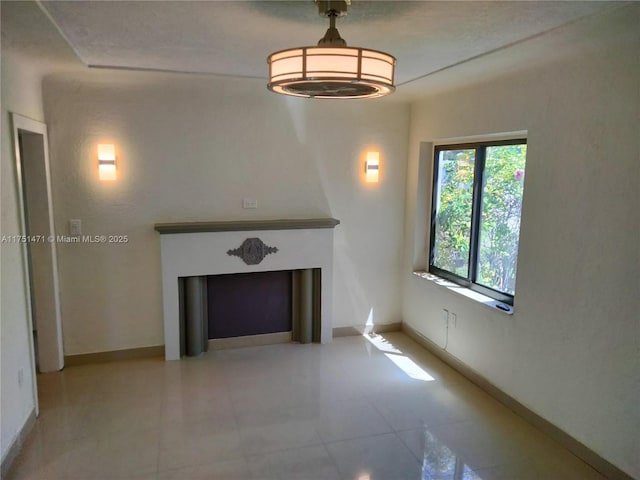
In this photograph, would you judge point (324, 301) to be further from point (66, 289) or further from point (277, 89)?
point (277, 89)

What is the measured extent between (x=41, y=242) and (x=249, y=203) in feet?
5.67

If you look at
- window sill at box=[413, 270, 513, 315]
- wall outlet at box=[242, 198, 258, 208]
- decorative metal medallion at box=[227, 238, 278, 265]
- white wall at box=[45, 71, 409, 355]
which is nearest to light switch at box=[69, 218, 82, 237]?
white wall at box=[45, 71, 409, 355]

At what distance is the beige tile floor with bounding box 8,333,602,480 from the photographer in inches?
106

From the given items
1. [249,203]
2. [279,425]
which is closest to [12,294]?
[279,425]

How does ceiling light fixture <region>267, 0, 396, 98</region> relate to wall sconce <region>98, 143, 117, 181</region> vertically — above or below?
above

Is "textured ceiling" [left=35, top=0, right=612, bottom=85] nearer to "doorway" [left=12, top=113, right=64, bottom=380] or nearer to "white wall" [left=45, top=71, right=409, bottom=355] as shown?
"white wall" [left=45, top=71, right=409, bottom=355]

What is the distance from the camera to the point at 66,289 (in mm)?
3980

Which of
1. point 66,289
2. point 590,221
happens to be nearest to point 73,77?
point 66,289

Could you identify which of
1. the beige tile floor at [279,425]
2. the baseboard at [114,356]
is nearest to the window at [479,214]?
the beige tile floor at [279,425]

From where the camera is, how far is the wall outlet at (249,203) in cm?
432

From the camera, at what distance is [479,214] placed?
13.1 feet

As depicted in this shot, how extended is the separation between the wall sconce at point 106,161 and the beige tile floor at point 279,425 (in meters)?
1.67

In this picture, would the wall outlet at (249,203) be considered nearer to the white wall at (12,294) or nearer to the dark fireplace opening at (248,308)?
the dark fireplace opening at (248,308)

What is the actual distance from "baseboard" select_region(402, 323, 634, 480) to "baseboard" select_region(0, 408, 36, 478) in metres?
3.23
